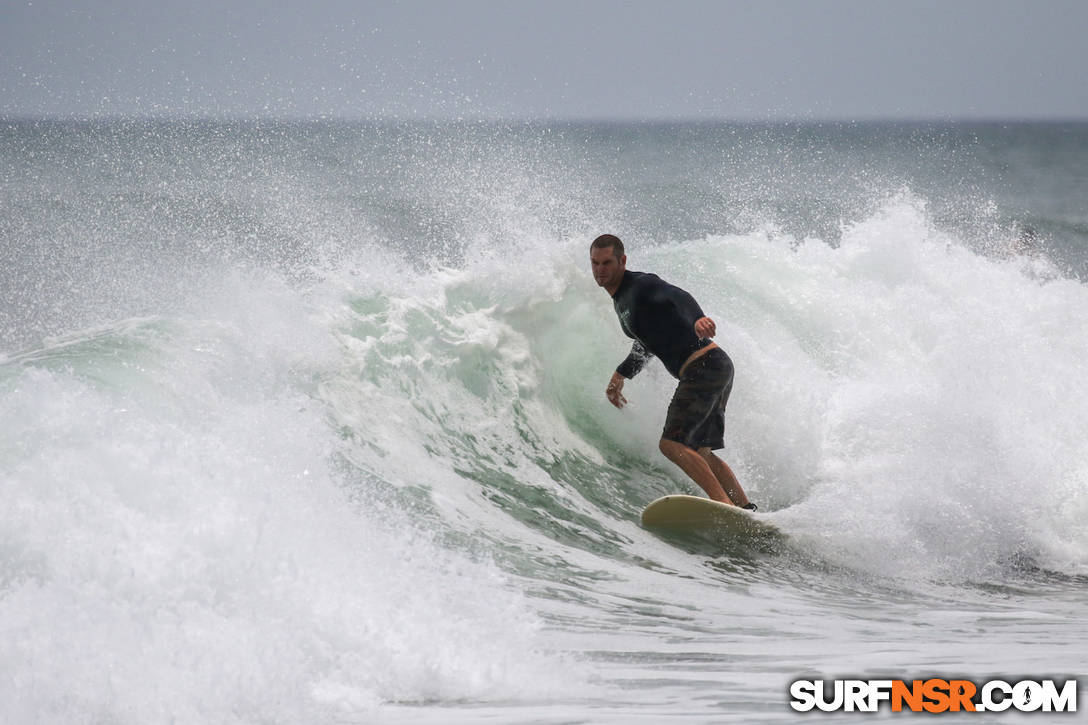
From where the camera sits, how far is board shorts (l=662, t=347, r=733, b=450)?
6039 mm

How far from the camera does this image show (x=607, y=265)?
6.09 metres

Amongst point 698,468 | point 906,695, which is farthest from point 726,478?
point 906,695

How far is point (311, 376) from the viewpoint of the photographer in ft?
20.3

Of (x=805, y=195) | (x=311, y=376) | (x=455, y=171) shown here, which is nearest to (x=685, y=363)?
(x=311, y=376)

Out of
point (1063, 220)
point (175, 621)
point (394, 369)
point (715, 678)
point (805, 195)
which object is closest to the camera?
point (175, 621)

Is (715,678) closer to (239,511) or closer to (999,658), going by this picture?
(999,658)

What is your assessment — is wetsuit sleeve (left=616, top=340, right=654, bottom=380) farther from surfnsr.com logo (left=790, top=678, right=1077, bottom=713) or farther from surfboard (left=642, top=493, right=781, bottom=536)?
surfnsr.com logo (left=790, top=678, right=1077, bottom=713)

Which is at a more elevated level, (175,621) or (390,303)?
(390,303)

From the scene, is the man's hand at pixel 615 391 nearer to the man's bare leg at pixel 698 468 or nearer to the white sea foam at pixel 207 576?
the man's bare leg at pixel 698 468

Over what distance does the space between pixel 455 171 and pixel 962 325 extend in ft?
21.9

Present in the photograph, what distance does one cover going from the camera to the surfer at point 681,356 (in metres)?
6.04

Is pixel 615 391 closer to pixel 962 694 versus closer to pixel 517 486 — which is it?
pixel 517 486

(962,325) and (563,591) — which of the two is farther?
(962,325)

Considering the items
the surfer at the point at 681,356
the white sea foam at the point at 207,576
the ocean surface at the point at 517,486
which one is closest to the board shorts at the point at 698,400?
the surfer at the point at 681,356
